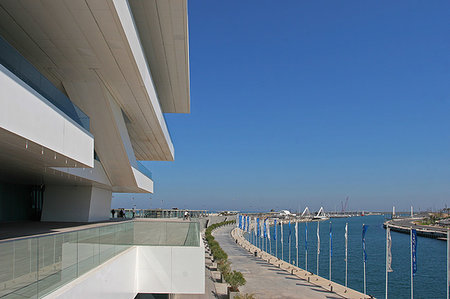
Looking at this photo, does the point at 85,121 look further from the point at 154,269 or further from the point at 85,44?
the point at 154,269

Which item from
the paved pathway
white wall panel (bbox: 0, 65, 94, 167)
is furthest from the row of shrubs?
white wall panel (bbox: 0, 65, 94, 167)

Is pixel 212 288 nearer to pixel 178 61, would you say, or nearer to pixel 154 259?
pixel 154 259

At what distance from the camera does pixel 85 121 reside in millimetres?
12008

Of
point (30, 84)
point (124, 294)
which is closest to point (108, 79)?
point (30, 84)

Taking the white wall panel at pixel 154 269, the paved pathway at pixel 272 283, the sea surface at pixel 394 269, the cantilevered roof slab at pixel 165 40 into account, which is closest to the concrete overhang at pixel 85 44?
the cantilevered roof slab at pixel 165 40

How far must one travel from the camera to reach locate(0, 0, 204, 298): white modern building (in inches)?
293

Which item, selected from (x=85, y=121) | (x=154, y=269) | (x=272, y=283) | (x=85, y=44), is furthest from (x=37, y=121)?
(x=272, y=283)

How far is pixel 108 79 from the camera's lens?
568 inches

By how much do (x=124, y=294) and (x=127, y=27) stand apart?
7.85 m

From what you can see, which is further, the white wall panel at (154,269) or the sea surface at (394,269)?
the sea surface at (394,269)

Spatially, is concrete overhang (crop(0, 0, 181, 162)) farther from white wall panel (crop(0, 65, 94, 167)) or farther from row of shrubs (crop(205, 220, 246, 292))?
row of shrubs (crop(205, 220, 246, 292))

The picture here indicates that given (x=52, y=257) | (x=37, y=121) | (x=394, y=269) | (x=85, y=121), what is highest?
(x=85, y=121)

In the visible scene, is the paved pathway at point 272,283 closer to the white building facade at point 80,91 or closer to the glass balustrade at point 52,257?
the white building facade at point 80,91

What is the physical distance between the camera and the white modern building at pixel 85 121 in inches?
293
